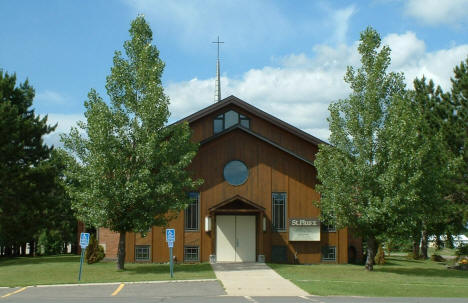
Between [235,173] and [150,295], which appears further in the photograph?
[235,173]

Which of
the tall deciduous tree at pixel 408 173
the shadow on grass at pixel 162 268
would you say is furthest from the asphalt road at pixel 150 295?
the tall deciduous tree at pixel 408 173

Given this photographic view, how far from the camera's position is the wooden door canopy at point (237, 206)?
27391 millimetres

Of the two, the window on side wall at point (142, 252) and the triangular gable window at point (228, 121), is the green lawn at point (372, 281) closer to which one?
the window on side wall at point (142, 252)

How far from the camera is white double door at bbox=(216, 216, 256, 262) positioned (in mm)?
28312

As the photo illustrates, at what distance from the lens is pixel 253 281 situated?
2064 cm

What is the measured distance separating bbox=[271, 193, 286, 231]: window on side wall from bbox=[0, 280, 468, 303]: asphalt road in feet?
30.6

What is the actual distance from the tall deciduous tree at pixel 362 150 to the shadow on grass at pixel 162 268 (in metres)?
6.38

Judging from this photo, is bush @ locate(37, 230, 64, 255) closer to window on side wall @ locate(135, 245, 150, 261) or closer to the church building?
the church building

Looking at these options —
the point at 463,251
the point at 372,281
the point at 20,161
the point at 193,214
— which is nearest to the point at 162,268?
the point at 193,214

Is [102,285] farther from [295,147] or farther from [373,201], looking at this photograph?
[295,147]

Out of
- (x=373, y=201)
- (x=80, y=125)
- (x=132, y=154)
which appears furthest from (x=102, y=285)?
(x=373, y=201)

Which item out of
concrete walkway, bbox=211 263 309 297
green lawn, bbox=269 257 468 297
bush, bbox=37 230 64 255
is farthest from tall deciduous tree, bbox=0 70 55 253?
green lawn, bbox=269 257 468 297

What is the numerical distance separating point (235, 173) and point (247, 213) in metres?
2.23

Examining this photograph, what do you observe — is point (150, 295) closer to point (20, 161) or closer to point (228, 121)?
point (228, 121)
